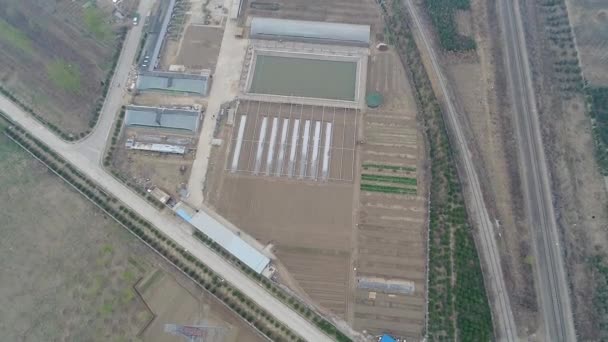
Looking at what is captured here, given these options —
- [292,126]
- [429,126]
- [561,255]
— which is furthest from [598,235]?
[292,126]

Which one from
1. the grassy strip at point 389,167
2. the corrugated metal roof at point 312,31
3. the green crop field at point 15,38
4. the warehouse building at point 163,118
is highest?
the corrugated metal roof at point 312,31

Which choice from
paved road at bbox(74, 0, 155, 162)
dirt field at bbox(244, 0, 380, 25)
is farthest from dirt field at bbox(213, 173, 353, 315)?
dirt field at bbox(244, 0, 380, 25)

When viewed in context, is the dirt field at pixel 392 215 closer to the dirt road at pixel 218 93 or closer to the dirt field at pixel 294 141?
the dirt field at pixel 294 141

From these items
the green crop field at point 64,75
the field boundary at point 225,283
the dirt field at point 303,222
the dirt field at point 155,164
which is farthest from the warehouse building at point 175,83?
the field boundary at point 225,283

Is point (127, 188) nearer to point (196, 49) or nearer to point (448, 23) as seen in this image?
point (196, 49)

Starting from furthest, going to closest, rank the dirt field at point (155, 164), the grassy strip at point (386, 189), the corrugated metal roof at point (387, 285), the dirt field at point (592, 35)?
the dirt field at point (592, 35), the dirt field at point (155, 164), the grassy strip at point (386, 189), the corrugated metal roof at point (387, 285)

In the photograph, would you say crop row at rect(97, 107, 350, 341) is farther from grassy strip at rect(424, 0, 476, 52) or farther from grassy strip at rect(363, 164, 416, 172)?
grassy strip at rect(424, 0, 476, 52)

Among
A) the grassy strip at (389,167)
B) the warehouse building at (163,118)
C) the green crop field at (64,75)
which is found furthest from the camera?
the green crop field at (64,75)
